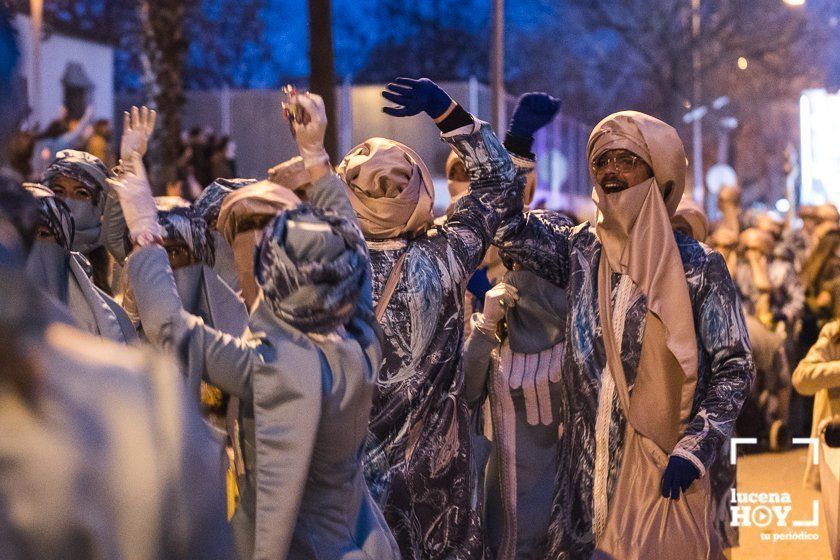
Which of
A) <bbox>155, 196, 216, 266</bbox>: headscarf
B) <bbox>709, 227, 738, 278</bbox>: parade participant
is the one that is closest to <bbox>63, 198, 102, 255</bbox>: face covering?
<bbox>155, 196, 216, 266</bbox>: headscarf

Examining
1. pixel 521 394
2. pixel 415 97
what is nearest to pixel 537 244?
pixel 415 97

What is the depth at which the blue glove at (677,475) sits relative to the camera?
4.87 metres

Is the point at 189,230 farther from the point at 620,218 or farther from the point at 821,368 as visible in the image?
the point at 821,368

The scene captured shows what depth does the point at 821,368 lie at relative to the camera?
743cm

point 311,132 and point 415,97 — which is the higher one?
point 415,97

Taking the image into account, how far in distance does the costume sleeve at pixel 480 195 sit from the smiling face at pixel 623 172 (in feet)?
1.18

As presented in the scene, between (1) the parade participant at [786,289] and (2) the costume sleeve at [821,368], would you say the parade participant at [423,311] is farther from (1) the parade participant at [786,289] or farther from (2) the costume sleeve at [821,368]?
(1) the parade participant at [786,289]

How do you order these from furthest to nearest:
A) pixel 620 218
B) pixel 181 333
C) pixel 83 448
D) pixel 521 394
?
1. pixel 521 394
2. pixel 620 218
3. pixel 181 333
4. pixel 83 448

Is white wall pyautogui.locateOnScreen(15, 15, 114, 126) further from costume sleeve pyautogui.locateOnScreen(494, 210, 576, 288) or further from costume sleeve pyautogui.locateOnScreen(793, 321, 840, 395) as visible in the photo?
costume sleeve pyautogui.locateOnScreen(494, 210, 576, 288)

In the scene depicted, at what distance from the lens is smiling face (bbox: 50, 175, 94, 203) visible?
6.93 m

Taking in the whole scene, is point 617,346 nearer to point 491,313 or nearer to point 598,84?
point 491,313

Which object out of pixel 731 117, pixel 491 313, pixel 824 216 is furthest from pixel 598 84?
pixel 491 313

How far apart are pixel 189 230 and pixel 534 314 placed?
188 cm

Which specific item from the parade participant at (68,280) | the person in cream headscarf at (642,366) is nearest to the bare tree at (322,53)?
the parade participant at (68,280)
